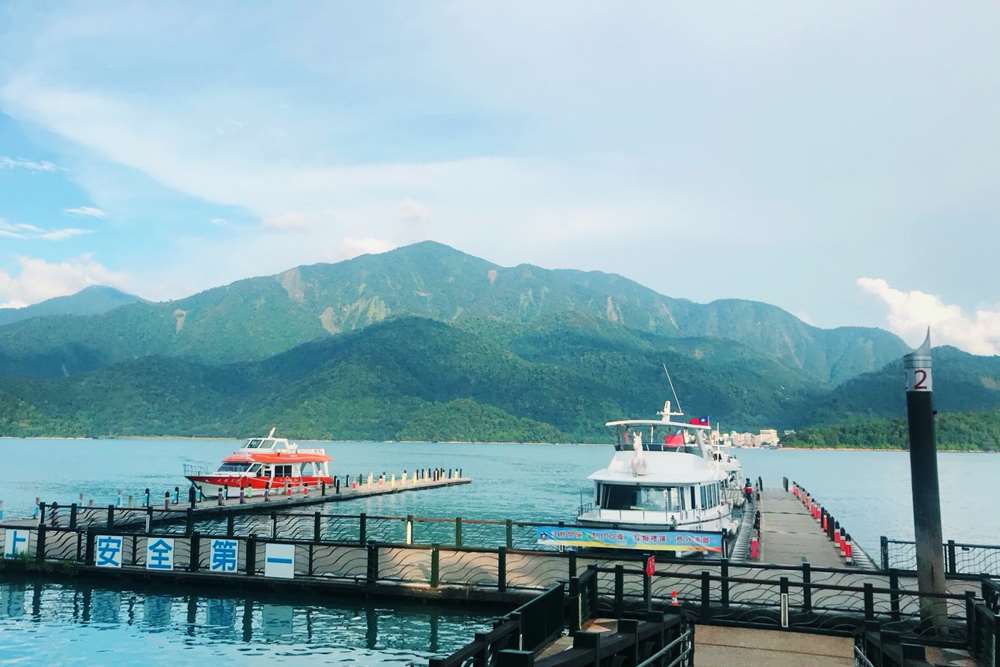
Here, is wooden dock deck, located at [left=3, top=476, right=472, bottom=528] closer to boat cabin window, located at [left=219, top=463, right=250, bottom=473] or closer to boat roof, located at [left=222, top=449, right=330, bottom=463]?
boat roof, located at [left=222, top=449, right=330, bottom=463]

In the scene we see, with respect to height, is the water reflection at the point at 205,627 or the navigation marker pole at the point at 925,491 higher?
the navigation marker pole at the point at 925,491

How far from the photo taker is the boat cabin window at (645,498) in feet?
109

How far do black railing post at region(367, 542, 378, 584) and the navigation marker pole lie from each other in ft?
47.6

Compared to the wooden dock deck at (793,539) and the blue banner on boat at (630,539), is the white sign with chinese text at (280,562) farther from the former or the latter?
the wooden dock deck at (793,539)

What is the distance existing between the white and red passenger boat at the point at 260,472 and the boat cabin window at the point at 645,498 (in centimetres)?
3654

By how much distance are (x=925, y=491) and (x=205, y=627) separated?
61.0ft

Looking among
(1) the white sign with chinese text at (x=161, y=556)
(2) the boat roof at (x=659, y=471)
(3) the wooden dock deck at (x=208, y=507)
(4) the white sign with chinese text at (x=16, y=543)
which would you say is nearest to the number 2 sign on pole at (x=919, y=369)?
(2) the boat roof at (x=659, y=471)

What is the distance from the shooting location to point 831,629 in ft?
56.9

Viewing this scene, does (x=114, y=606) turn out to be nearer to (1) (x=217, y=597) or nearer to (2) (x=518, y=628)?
(1) (x=217, y=597)

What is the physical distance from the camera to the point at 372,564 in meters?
24.8

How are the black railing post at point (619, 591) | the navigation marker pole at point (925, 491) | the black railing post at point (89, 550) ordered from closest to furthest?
the navigation marker pole at point (925, 491)
the black railing post at point (619, 591)
the black railing post at point (89, 550)

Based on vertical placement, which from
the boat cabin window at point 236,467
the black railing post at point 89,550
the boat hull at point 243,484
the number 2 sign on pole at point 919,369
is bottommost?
the boat hull at point 243,484

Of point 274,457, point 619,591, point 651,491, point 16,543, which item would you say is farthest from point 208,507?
point 619,591

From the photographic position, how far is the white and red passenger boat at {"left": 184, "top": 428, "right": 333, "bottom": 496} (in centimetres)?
6562
